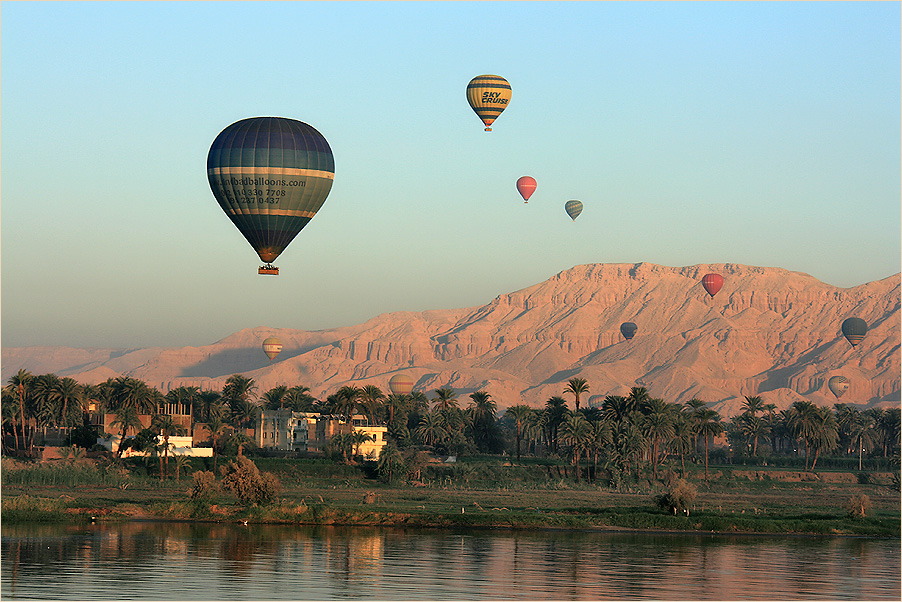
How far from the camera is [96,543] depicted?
2842 inches

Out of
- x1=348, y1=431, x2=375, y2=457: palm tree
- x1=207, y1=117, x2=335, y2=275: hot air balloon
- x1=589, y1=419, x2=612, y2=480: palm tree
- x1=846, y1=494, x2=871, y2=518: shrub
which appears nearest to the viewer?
x1=207, y1=117, x2=335, y2=275: hot air balloon

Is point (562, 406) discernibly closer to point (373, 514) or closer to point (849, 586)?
point (373, 514)

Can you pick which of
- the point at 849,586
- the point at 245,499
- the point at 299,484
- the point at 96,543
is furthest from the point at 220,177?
the point at 849,586

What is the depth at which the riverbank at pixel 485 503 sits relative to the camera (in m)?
87.8

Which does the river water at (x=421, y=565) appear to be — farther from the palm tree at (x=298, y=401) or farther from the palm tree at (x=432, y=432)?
the palm tree at (x=298, y=401)

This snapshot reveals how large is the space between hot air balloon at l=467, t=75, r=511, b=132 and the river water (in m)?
66.1

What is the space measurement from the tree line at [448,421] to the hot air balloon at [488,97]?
1409 inches

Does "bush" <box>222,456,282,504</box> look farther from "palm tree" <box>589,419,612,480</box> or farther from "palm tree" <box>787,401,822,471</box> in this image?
"palm tree" <box>787,401,822,471</box>

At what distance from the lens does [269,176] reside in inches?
3659

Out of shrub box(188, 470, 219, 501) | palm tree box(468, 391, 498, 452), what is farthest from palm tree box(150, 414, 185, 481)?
palm tree box(468, 391, 498, 452)

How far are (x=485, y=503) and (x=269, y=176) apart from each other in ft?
109

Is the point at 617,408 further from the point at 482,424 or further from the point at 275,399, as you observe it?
the point at 275,399

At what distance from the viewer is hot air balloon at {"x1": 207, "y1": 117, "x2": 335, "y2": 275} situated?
9294 cm

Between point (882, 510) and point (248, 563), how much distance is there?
65.9 m
